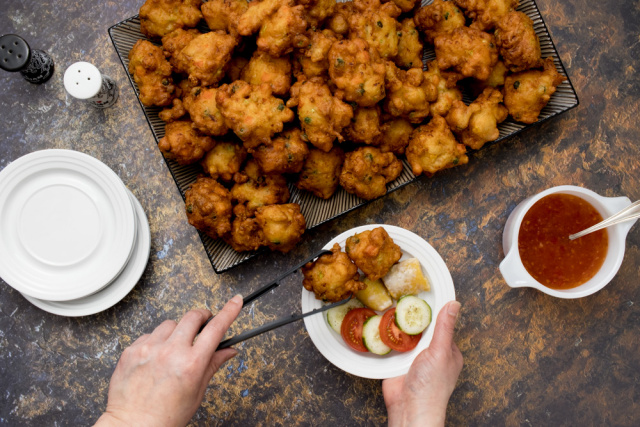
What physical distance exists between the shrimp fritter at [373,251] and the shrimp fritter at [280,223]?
35 centimetres

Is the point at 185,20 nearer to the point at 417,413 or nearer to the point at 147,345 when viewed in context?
the point at 147,345

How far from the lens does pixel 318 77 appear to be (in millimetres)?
3168

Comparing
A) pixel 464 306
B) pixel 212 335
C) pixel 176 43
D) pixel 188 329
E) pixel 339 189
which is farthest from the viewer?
pixel 464 306

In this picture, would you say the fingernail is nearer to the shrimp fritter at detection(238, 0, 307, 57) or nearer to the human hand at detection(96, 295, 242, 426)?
the human hand at detection(96, 295, 242, 426)

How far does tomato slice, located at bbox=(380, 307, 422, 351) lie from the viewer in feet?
10.3

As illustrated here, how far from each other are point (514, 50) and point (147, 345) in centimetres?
289

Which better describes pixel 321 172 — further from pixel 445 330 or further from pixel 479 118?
pixel 445 330

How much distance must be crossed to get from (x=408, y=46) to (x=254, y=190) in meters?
1.44

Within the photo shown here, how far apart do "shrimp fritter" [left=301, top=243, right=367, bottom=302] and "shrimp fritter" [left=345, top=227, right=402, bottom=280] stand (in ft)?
0.20

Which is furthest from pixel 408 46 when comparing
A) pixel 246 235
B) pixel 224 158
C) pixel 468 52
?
pixel 246 235

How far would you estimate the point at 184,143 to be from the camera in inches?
125

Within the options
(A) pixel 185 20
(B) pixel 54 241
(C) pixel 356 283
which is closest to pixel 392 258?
(C) pixel 356 283

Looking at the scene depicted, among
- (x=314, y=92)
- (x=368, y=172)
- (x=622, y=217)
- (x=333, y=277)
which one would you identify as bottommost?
(x=333, y=277)

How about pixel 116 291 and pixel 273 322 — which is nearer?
pixel 273 322
